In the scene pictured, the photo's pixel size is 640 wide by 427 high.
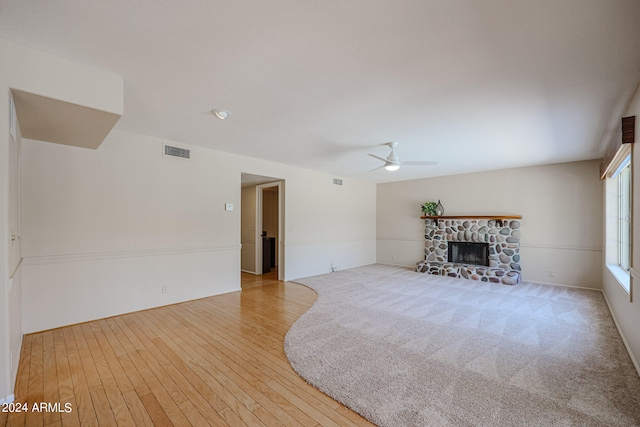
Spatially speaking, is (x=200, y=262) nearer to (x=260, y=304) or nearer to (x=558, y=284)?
(x=260, y=304)

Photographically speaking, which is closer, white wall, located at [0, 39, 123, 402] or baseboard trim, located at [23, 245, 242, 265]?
white wall, located at [0, 39, 123, 402]

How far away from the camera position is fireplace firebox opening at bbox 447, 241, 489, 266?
6.22 m

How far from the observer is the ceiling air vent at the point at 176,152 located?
4152 mm

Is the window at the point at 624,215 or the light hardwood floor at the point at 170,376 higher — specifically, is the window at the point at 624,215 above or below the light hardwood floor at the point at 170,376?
above

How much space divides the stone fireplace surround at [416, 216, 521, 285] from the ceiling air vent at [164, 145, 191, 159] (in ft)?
18.2

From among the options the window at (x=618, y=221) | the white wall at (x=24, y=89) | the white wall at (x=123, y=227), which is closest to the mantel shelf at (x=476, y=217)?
the window at (x=618, y=221)

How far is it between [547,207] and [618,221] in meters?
1.35

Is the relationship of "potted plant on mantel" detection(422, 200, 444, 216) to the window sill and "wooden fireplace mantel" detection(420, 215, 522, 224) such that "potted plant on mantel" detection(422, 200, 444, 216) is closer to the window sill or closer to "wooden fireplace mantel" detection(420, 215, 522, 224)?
"wooden fireplace mantel" detection(420, 215, 522, 224)

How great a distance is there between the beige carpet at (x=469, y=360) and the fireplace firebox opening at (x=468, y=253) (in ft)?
5.79

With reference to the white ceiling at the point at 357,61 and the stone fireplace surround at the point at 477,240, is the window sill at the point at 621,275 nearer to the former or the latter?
the stone fireplace surround at the point at 477,240

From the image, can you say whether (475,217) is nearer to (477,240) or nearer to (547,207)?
(477,240)

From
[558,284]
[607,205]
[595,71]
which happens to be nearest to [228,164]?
[595,71]

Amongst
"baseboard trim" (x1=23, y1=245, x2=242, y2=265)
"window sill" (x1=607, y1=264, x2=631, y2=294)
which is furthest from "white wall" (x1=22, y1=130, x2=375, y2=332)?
"window sill" (x1=607, y1=264, x2=631, y2=294)

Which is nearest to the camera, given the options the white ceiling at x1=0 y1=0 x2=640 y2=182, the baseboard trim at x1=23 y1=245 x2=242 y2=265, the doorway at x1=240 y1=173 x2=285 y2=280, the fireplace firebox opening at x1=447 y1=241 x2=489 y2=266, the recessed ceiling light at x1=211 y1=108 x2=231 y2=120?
the white ceiling at x1=0 y1=0 x2=640 y2=182
